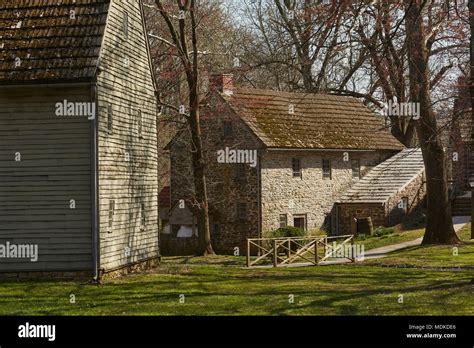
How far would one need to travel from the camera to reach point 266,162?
4491 centimetres

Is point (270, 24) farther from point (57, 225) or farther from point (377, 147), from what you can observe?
point (57, 225)

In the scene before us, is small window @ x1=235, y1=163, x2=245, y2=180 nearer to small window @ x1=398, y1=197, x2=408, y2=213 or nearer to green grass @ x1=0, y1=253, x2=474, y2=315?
small window @ x1=398, y1=197, x2=408, y2=213

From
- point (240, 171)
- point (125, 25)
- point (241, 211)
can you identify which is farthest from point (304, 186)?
point (125, 25)

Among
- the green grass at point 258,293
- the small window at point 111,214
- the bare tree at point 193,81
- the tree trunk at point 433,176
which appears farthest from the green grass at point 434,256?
the small window at point 111,214

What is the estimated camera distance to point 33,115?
2645 centimetres

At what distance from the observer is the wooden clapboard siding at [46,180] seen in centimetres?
2612

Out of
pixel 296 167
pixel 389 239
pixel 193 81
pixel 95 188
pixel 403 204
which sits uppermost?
pixel 193 81

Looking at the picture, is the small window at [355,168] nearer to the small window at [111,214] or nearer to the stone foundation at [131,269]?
the stone foundation at [131,269]

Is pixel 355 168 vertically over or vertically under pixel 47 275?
over

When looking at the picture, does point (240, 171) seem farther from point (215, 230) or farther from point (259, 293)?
point (259, 293)

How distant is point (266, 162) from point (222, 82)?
4.86 m

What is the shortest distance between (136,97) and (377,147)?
929 inches

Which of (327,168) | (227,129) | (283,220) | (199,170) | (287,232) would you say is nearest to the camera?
(199,170)
